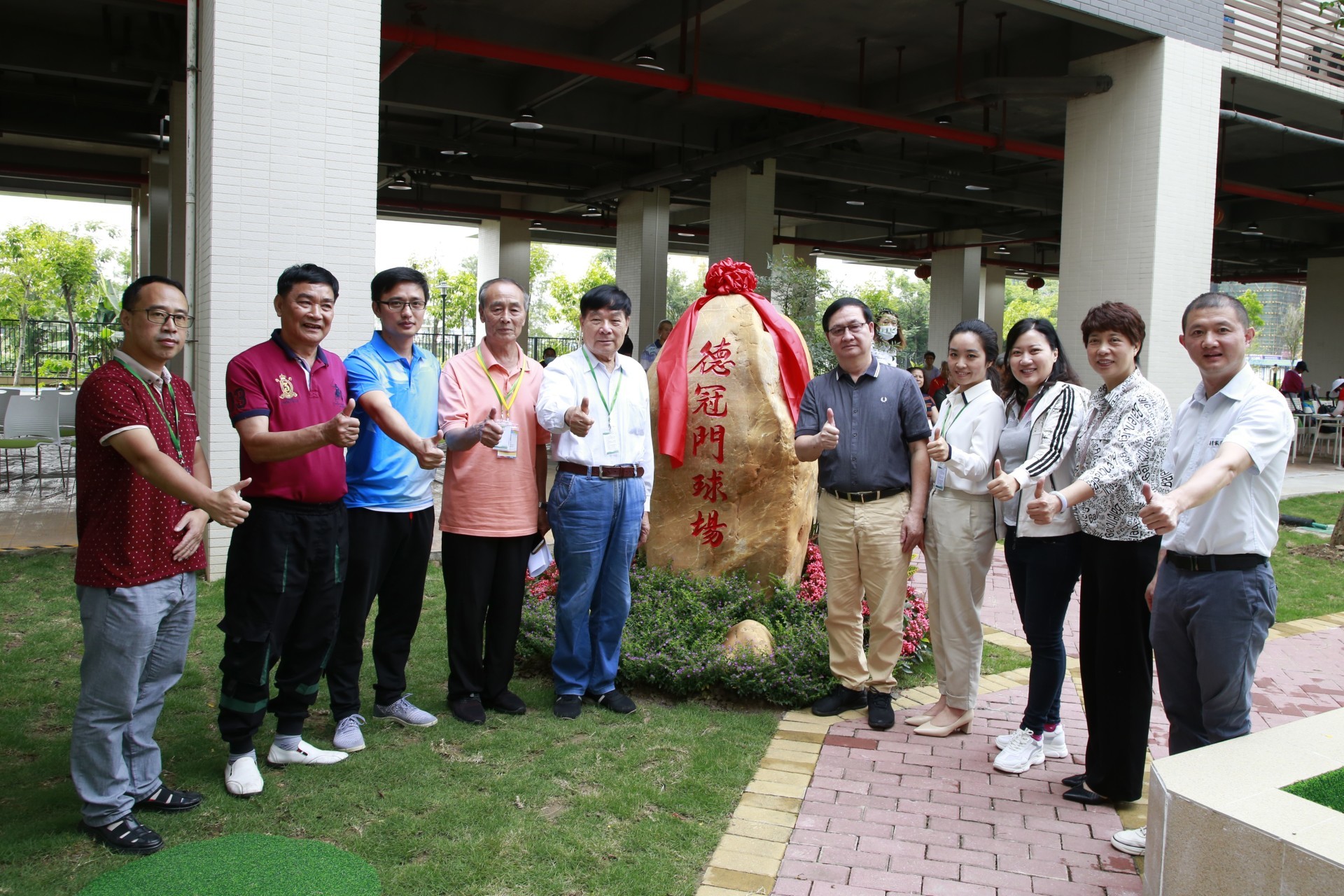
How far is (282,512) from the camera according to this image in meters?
3.29

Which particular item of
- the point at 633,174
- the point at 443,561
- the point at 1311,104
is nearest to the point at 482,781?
the point at 443,561

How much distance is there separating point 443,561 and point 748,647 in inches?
58.5

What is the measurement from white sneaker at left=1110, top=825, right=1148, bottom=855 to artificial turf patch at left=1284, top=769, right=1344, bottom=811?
0.68m

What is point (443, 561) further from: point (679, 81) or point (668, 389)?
point (679, 81)

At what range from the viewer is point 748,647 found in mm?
4609

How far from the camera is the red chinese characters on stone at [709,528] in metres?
5.24

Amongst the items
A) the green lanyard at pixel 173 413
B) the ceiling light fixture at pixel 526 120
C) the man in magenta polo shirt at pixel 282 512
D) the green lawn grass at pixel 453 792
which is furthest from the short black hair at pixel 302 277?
the ceiling light fixture at pixel 526 120

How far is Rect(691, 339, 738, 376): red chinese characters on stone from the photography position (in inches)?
206

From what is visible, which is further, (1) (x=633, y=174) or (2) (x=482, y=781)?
(1) (x=633, y=174)

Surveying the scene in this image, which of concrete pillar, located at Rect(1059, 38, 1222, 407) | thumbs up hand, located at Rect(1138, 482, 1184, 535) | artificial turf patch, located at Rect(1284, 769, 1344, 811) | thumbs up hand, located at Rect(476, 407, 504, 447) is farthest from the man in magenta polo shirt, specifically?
concrete pillar, located at Rect(1059, 38, 1222, 407)

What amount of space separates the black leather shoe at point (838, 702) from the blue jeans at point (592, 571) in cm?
92

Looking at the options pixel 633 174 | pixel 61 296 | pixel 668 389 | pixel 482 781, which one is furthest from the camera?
pixel 61 296

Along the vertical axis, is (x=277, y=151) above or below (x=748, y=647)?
above

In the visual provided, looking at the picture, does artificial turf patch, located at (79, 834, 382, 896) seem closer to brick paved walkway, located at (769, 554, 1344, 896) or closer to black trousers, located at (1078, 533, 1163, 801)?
brick paved walkway, located at (769, 554, 1344, 896)
